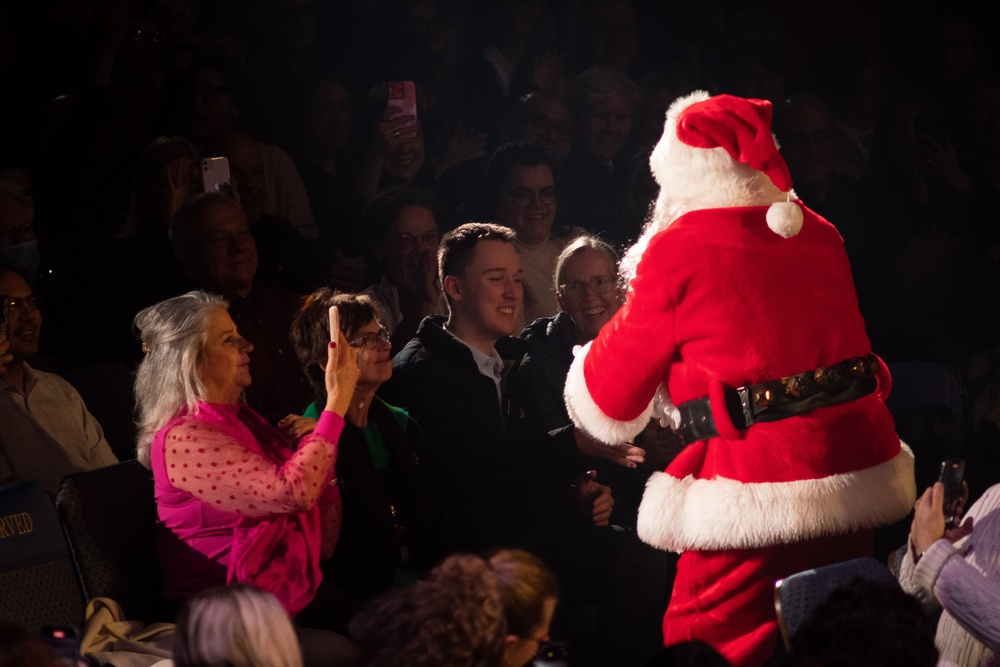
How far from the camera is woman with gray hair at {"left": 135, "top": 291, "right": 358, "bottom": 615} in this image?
3008 millimetres

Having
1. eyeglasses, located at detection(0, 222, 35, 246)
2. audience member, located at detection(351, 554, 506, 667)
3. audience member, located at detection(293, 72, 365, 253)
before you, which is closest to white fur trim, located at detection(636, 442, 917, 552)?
audience member, located at detection(351, 554, 506, 667)

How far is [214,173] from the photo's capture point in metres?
4.17

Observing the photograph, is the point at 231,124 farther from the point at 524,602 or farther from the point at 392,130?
the point at 524,602

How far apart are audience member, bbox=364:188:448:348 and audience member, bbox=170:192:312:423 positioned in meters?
0.55

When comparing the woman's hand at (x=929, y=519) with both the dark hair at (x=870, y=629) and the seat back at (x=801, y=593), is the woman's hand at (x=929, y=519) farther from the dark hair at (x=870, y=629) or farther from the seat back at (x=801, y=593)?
the dark hair at (x=870, y=629)

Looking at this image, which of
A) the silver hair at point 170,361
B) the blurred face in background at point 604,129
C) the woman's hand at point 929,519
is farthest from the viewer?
the blurred face in background at point 604,129

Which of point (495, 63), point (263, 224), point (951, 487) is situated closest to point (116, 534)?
point (263, 224)

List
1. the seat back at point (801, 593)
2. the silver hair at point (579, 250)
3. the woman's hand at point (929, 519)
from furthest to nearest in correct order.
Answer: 1. the silver hair at point (579, 250)
2. the woman's hand at point (929, 519)
3. the seat back at point (801, 593)

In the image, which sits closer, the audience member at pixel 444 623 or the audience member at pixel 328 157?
the audience member at pixel 444 623

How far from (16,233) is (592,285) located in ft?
6.81

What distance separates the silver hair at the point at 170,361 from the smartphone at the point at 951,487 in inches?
75.5

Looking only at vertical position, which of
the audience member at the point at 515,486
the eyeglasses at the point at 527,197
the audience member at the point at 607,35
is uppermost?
the audience member at the point at 607,35

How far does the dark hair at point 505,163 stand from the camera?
4.97 m

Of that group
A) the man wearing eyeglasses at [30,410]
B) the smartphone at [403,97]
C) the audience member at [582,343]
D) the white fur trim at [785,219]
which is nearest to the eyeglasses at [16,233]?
the man wearing eyeglasses at [30,410]
